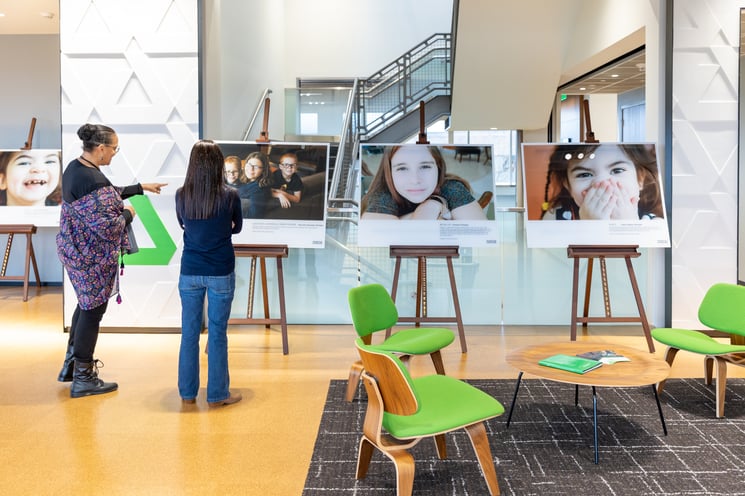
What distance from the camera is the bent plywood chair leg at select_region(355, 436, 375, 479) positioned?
117 inches

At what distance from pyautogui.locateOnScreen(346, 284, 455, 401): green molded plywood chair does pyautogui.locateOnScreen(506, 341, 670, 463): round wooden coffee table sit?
534 millimetres

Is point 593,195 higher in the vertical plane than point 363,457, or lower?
higher

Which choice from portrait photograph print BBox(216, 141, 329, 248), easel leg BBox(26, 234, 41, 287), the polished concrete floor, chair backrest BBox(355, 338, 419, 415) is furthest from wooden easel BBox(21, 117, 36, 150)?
chair backrest BBox(355, 338, 419, 415)

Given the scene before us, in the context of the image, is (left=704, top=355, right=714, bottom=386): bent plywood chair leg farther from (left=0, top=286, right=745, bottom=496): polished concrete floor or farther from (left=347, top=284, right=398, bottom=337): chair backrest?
(left=347, top=284, right=398, bottom=337): chair backrest

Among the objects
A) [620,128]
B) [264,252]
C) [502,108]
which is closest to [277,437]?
[264,252]

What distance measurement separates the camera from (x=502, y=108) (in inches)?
440

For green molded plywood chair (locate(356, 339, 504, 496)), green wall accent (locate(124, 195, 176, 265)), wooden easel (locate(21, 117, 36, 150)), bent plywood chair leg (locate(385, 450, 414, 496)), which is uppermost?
wooden easel (locate(21, 117, 36, 150))

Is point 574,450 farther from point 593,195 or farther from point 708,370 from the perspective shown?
point 593,195

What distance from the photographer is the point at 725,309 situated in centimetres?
427

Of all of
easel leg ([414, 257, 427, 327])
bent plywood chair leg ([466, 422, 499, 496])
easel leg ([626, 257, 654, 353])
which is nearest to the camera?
bent plywood chair leg ([466, 422, 499, 496])

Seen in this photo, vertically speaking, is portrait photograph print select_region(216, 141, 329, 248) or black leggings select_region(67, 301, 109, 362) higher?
portrait photograph print select_region(216, 141, 329, 248)

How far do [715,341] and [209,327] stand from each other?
10.4 ft

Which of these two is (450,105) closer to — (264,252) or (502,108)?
(502,108)

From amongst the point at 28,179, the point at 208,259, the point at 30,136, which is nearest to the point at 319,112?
the point at 30,136
